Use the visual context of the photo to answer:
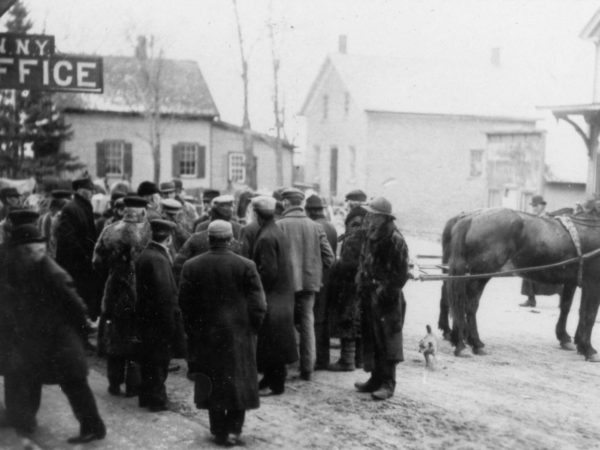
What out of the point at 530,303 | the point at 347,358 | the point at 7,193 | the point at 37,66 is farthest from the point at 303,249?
the point at 530,303

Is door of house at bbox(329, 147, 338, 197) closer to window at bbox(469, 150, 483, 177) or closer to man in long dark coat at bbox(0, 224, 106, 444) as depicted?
window at bbox(469, 150, 483, 177)

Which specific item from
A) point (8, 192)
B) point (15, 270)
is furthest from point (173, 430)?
point (8, 192)

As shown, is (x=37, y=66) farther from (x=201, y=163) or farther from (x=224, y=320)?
(x=201, y=163)

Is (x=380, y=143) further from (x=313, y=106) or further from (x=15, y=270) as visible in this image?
(x=15, y=270)

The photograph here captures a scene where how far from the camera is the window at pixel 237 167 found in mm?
36812

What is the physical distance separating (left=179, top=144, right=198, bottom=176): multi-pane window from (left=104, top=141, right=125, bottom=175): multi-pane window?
9.36ft

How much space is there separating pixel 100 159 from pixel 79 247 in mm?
27181

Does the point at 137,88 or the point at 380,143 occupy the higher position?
the point at 137,88

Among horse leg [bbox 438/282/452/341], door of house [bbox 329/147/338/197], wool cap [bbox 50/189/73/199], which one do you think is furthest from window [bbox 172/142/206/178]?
horse leg [bbox 438/282/452/341]

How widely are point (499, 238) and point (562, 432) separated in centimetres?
363

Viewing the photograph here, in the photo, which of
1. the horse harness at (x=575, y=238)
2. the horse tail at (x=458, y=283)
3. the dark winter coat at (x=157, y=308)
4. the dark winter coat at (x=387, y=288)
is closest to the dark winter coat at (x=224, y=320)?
the dark winter coat at (x=157, y=308)

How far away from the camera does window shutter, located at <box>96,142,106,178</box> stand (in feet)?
115

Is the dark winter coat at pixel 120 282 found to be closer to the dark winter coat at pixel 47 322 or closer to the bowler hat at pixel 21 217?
the dark winter coat at pixel 47 322

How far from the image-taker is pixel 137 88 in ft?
117
